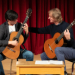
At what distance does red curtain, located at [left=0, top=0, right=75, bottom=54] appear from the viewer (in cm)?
411

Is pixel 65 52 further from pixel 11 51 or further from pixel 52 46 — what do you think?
pixel 11 51

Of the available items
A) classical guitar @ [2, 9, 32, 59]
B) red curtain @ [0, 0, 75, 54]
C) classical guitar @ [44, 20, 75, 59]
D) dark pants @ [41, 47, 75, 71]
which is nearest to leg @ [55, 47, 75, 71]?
dark pants @ [41, 47, 75, 71]

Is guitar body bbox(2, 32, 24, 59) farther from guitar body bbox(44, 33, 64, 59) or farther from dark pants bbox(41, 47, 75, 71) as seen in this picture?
dark pants bbox(41, 47, 75, 71)

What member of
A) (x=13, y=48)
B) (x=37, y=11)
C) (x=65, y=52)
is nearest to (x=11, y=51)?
(x=13, y=48)

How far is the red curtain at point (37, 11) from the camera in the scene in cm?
411

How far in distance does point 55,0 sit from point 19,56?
2.68 meters

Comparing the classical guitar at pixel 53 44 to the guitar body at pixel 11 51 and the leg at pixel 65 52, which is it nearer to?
the leg at pixel 65 52

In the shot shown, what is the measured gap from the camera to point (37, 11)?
14.0 feet

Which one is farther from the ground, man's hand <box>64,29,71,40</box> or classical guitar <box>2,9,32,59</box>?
man's hand <box>64,29,71,40</box>

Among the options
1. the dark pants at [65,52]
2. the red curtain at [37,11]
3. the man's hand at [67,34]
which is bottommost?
the dark pants at [65,52]

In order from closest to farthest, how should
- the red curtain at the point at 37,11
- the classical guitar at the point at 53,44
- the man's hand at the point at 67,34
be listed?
1. the man's hand at the point at 67,34
2. the classical guitar at the point at 53,44
3. the red curtain at the point at 37,11

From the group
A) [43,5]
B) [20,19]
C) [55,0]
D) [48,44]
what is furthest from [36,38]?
[48,44]

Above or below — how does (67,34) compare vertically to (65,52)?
above

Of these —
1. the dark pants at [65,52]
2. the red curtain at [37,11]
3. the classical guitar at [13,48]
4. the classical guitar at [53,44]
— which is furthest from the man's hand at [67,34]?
the red curtain at [37,11]
